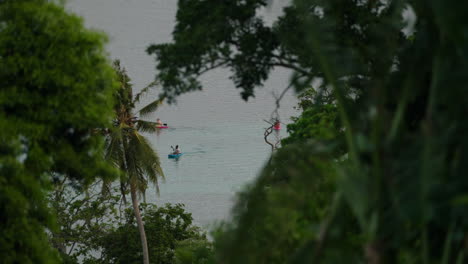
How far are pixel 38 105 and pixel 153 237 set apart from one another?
12.7 meters

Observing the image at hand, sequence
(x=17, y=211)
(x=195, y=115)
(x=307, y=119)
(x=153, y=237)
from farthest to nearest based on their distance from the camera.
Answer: (x=195, y=115) < (x=153, y=237) < (x=307, y=119) < (x=17, y=211)

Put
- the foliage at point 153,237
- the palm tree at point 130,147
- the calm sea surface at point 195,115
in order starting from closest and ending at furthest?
the foliage at point 153,237 → the palm tree at point 130,147 → the calm sea surface at point 195,115

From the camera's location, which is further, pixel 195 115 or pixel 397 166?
pixel 195 115

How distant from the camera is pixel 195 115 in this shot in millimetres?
48812

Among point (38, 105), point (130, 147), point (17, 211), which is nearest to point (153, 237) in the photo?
point (130, 147)

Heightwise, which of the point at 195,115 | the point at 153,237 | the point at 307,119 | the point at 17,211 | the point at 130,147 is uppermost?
the point at 195,115

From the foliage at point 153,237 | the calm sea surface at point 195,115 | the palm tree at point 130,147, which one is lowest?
Result: the foliage at point 153,237

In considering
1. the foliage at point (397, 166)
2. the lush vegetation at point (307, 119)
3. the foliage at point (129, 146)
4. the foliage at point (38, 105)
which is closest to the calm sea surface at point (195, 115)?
the foliage at point (129, 146)

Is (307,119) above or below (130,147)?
below

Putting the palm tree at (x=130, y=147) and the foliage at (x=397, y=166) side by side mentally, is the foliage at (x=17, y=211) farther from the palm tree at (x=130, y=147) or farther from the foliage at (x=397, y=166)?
the palm tree at (x=130, y=147)

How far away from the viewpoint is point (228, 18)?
575cm

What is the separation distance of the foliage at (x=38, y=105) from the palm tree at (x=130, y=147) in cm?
1017

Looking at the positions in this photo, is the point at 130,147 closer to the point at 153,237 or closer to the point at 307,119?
the point at 153,237

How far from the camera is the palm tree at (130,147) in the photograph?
65.6ft
